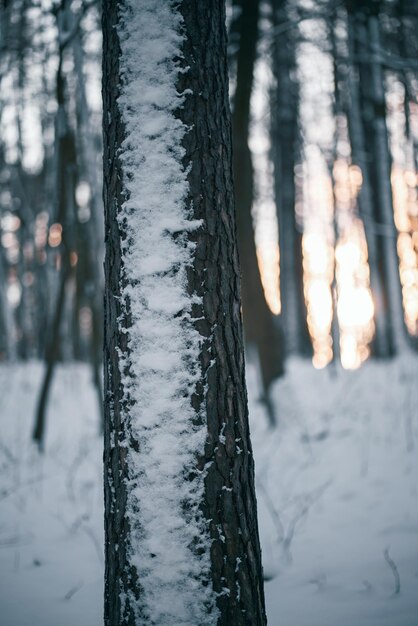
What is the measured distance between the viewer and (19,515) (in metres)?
3.62

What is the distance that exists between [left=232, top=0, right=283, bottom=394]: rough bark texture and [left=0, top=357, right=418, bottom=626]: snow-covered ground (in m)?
0.50

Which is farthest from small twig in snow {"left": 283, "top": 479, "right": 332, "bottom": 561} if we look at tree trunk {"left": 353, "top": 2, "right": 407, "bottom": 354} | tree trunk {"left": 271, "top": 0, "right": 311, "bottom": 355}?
tree trunk {"left": 271, "top": 0, "right": 311, "bottom": 355}

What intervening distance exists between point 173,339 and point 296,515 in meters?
2.68

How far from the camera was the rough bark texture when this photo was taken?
5855 millimetres

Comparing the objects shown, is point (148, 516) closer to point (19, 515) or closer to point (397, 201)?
point (19, 515)

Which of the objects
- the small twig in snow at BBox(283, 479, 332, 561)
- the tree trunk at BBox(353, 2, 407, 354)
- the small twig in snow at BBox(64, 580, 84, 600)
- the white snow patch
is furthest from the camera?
the tree trunk at BBox(353, 2, 407, 354)

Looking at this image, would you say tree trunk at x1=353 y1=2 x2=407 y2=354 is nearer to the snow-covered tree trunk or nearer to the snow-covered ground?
the snow-covered ground

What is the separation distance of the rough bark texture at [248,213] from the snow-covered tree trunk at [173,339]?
432 cm

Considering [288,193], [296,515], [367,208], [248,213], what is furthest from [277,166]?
[296,515]

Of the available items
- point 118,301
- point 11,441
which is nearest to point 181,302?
point 118,301

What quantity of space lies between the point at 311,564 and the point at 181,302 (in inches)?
91.0

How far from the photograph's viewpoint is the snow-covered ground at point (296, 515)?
2.32 m

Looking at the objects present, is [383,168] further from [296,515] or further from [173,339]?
[173,339]

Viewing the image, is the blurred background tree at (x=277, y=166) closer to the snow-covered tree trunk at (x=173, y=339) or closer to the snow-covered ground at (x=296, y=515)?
the snow-covered ground at (x=296, y=515)
